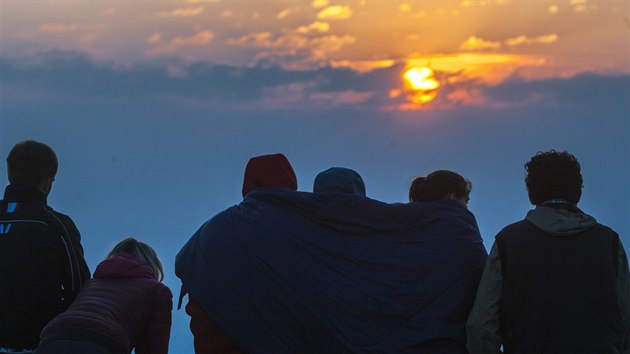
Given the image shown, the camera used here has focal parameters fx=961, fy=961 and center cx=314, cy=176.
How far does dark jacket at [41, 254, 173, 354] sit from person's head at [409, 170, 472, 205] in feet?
5.26

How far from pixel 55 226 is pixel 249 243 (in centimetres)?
113

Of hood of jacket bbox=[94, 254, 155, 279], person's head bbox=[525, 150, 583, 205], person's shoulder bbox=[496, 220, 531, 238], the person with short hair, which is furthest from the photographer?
hood of jacket bbox=[94, 254, 155, 279]

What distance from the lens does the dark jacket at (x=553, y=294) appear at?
15.8ft

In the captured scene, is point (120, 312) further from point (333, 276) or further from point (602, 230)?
point (602, 230)

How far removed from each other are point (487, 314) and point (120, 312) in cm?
201

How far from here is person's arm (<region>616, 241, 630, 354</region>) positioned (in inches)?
192

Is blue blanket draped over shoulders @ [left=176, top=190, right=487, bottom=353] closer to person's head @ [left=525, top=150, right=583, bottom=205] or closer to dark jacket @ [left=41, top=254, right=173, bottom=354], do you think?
dark jacket @ [left=41, top=254, right=173, bottom=354]

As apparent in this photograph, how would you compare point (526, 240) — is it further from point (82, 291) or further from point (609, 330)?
point (82, 291)

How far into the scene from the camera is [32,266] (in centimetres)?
540

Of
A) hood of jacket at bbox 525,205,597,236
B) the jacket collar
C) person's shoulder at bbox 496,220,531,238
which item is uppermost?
hood of jacket at bbox 525,205,597,236

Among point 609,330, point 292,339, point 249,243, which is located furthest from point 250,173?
point 609,330

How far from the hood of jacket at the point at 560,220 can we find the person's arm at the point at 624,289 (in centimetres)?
24

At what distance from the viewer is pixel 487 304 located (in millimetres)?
4848

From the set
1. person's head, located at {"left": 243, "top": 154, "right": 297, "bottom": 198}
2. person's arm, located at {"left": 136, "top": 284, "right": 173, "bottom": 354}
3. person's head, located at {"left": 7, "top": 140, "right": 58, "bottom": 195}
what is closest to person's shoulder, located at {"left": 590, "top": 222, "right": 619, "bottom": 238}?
person's head, located at {"left": 243, "top": 154, "right": 297, "bottom": 198}
